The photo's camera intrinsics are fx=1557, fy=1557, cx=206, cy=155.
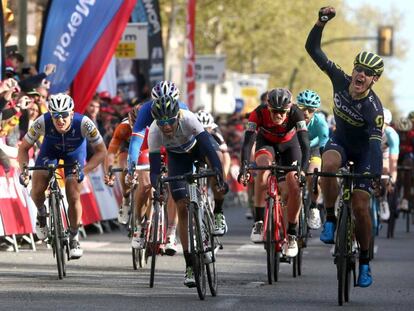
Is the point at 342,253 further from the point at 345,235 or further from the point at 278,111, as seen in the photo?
the point at 278,111

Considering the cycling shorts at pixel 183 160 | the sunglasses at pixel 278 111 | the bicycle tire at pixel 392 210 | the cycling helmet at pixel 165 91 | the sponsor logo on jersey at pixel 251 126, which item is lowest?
the bicycle tire at pixel 392 210

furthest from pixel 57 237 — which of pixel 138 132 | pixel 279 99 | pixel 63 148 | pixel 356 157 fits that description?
pixel 356 157

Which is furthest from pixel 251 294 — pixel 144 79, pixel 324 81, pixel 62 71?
pixel 324 81

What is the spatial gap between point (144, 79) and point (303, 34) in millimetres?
48565

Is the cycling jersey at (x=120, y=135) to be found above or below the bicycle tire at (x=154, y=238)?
above

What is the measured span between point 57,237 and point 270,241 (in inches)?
84.5

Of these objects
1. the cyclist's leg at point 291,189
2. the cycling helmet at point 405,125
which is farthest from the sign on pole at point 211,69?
the cyclist's leg at point 291,189

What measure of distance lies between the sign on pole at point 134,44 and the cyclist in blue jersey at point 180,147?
17.4 meters

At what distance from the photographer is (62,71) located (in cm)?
2394

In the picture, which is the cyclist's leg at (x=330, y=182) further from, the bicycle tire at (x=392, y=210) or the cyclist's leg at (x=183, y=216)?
the bicycle tire at (x=392, y=210)

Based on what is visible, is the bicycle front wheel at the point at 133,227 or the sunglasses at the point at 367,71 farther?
the bicycle front wheel at the point at 133,227

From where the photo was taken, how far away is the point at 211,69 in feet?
147

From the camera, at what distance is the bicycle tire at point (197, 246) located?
43.6 ft

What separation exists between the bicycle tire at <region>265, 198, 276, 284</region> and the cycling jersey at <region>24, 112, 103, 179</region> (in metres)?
2.17
